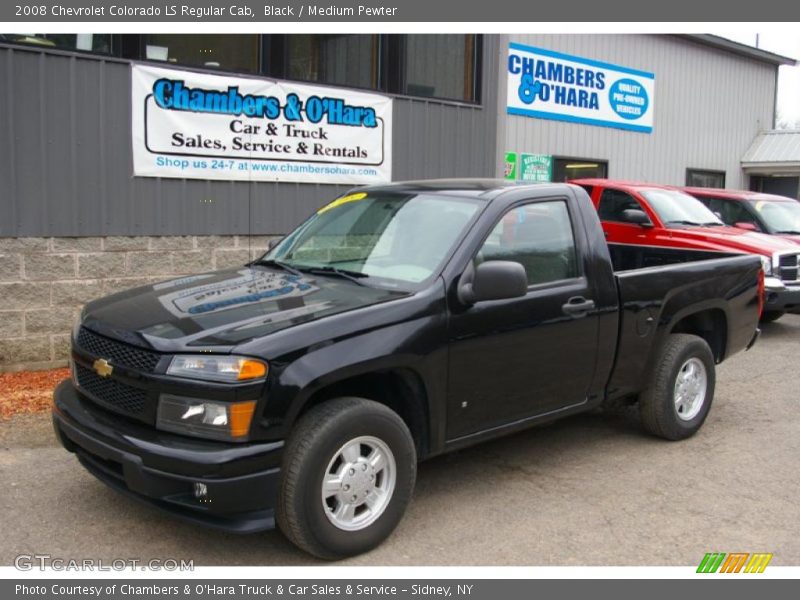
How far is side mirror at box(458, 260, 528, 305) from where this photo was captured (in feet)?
13.5

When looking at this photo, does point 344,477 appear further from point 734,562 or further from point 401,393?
point 734,562

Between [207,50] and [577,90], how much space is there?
9.00 meters

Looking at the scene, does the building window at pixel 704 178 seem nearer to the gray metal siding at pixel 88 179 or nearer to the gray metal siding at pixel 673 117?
the gray metal siding at pixel 673 117

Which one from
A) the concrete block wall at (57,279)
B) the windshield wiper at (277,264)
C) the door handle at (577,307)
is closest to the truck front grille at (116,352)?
the windshield wiper at (277,264)

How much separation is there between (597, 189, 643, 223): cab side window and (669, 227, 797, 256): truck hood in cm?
80

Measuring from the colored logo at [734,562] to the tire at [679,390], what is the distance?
1.71 m

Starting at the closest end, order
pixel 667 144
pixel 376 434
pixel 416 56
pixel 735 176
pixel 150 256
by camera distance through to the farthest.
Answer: pixel 376 434, pixel 150 256, pixel 416 56, pixel 667 144, pixel 735 176

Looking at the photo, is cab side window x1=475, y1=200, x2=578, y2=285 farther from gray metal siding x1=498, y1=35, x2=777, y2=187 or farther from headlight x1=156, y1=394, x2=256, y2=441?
gray metal siding x1=498, y1=35, x2=777, y2=187

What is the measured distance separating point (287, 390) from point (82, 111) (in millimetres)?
5106

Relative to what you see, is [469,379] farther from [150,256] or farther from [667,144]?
[667,144]

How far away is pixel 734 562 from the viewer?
3852 mm

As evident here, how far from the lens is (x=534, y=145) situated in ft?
48.0

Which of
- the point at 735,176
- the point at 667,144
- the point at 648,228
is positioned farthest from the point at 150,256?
the point at 735,176
